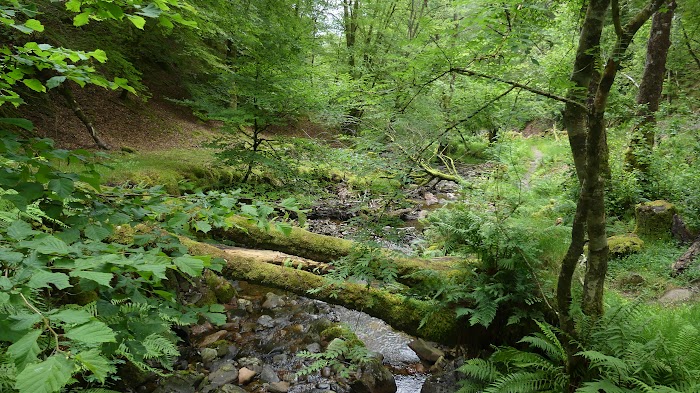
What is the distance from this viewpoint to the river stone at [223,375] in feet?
15.6

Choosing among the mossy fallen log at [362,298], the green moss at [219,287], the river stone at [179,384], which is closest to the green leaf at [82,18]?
the mossy fallen log at [362,298]

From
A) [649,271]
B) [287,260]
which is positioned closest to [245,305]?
[287,260]

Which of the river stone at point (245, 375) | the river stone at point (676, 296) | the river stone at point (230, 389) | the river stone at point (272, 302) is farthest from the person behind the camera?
the river stone at point (272, 302)

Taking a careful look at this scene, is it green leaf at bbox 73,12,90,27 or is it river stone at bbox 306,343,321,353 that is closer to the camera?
green leaf at bbox 73,12,90,27

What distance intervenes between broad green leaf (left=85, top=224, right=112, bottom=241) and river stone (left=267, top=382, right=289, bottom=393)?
3.92m

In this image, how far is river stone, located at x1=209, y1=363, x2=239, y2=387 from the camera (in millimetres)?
4770

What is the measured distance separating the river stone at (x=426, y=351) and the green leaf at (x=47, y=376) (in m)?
5.21

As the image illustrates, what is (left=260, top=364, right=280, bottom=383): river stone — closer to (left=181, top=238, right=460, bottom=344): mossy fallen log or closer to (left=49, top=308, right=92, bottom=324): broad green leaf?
(left=181, top=238, right=460, bottom=344): mossy fallen log

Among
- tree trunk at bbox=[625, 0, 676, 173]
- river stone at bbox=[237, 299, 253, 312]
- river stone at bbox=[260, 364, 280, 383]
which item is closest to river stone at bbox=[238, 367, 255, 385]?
river stone at bbox=[260, 364, 280, 383]

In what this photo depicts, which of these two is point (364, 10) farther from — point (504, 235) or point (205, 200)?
point (205, 200)

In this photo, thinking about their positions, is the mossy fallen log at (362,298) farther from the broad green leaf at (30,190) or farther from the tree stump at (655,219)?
the tree stump at (655,219)

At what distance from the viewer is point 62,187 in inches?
62.1

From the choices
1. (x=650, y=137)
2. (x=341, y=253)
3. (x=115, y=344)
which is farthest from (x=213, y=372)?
(x=650, y=137)

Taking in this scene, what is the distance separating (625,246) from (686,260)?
1.05 metres
